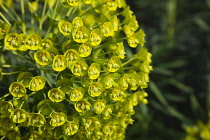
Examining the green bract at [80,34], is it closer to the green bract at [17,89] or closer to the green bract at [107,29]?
the green bract at [107,29]

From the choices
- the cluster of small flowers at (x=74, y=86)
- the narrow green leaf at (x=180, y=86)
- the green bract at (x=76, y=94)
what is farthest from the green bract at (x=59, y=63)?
the narrow green leaf at (x=180, y=86)

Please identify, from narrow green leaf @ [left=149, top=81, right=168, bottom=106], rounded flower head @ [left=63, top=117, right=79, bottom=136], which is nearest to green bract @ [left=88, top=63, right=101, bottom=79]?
rounded flower head @ [left=63, top=117, right=79, bottom=136]

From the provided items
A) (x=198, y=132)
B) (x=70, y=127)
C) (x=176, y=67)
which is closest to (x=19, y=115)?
(x=70, y=127)

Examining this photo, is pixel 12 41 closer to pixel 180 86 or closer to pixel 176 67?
pixel 180 86

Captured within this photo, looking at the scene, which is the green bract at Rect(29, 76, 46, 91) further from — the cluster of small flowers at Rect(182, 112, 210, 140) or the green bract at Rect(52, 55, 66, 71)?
the cluster of small flowers at Rect(182, 112, 210, 140)

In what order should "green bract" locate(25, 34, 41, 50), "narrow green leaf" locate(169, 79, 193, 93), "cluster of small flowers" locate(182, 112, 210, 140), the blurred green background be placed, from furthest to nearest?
"narrow green leaf" locate(169, 79, 193, 93) → the blurred green background → "cluster of small flowers" locate(182, 112, 210, 140) → "green bract" locate(25, 34, 41, 50)
